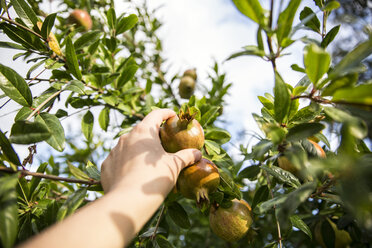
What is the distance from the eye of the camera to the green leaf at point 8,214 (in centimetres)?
57

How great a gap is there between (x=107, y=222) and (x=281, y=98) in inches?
22.9

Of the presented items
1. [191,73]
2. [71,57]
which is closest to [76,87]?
[71,57]

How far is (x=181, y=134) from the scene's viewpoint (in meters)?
0.98

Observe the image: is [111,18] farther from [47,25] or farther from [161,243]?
[161,243]

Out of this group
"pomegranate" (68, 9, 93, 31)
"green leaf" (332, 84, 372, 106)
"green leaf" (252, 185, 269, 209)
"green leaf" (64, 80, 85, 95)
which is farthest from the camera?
"pomegranate" (68, 9, 93, 31)

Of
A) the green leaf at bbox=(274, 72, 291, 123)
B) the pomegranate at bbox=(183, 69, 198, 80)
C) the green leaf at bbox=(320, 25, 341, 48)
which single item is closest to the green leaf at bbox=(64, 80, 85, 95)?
the green leaf at bbox=(274, 72, 291, 123)

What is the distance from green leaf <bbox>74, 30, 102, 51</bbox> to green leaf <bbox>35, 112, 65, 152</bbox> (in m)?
0.48

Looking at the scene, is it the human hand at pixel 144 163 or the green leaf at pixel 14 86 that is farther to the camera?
the green leaf at pixel 14 86

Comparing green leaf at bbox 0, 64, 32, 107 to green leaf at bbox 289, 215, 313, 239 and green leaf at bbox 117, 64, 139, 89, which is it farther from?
green leaf at bbox 289, 215, 313, 239

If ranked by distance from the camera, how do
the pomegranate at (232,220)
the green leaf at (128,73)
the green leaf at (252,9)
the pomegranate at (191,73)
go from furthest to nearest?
the pomegranate at (191,73)
the green leaf at (128,73)
the pomegranate at (232,220)
the green leaf at (252,9)

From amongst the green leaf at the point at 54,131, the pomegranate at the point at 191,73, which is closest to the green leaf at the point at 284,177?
the green leaf at the point at 54,131

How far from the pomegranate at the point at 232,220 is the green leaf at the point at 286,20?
0.77m

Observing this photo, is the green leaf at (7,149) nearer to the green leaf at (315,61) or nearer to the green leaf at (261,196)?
the green leaf at (315,61)

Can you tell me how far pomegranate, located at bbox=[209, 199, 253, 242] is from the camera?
1.13m
